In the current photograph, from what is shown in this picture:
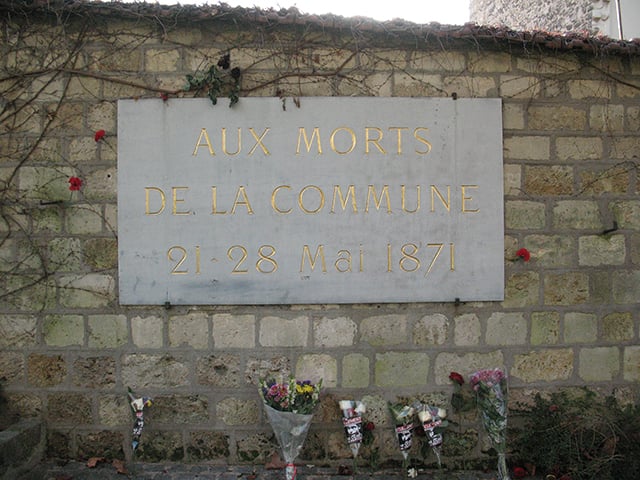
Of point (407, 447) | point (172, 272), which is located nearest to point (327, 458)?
point (407, 447)

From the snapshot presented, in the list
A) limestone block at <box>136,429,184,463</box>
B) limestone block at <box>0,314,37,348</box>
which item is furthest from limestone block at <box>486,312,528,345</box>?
limestone block at <box>0,314,37,348</box>

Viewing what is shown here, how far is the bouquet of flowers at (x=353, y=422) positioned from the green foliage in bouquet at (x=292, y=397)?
8.7 inches

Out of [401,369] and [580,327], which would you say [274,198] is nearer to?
[401,369]

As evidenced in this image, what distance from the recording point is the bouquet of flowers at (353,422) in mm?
3330

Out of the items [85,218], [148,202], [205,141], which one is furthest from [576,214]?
[85,218]

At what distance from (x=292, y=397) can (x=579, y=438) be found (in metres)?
2.00

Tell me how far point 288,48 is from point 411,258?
1811mm

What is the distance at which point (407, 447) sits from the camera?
336 centimetres

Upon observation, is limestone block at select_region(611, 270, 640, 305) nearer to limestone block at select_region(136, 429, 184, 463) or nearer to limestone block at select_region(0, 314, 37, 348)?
limestone block at select_region(136, 429, 184, 463)

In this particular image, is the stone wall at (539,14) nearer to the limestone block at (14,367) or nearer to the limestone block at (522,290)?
the limestone block at (522,290)

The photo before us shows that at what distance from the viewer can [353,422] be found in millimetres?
3334

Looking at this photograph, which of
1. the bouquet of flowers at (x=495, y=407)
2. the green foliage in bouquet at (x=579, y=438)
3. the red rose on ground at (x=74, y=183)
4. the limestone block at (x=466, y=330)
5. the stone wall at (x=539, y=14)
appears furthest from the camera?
the stone wall at (x=539, y=14)

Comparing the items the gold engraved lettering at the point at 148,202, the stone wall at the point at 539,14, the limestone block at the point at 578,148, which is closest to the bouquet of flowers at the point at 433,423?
the limestone block at the point at 578,148

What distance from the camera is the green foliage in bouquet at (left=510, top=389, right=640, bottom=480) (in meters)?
3.21
